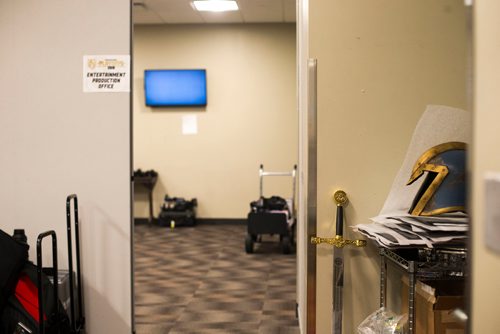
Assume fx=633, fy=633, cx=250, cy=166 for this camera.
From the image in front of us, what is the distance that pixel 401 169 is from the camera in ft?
8.32

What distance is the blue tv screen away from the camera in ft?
29.1

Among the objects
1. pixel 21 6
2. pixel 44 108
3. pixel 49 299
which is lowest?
pixel 49 299

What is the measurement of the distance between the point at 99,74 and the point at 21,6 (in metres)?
0.57

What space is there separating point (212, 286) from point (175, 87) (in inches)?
168

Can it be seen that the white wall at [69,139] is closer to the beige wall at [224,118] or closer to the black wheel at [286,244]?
the black wheel at [286,244]

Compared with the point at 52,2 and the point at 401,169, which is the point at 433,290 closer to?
the point at 401,169

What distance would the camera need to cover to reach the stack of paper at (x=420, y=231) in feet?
6.70

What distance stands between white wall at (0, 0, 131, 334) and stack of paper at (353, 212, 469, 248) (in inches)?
63.4

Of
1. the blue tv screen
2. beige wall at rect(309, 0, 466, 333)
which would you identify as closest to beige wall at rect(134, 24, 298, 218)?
the blue tv screen

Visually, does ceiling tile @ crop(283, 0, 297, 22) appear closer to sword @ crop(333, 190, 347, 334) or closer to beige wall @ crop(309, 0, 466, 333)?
beige wall @ crop(309, 0, 466, 333)

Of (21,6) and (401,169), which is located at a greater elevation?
(21,6)

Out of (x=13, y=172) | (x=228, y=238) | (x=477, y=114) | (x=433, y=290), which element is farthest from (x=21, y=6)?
(x=228, y=238)

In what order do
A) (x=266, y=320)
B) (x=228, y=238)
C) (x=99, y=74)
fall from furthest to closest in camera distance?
(x=228, y=238), (x=266, y=320), (x=99, y=74)

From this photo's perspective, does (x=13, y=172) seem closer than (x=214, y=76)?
Yes
